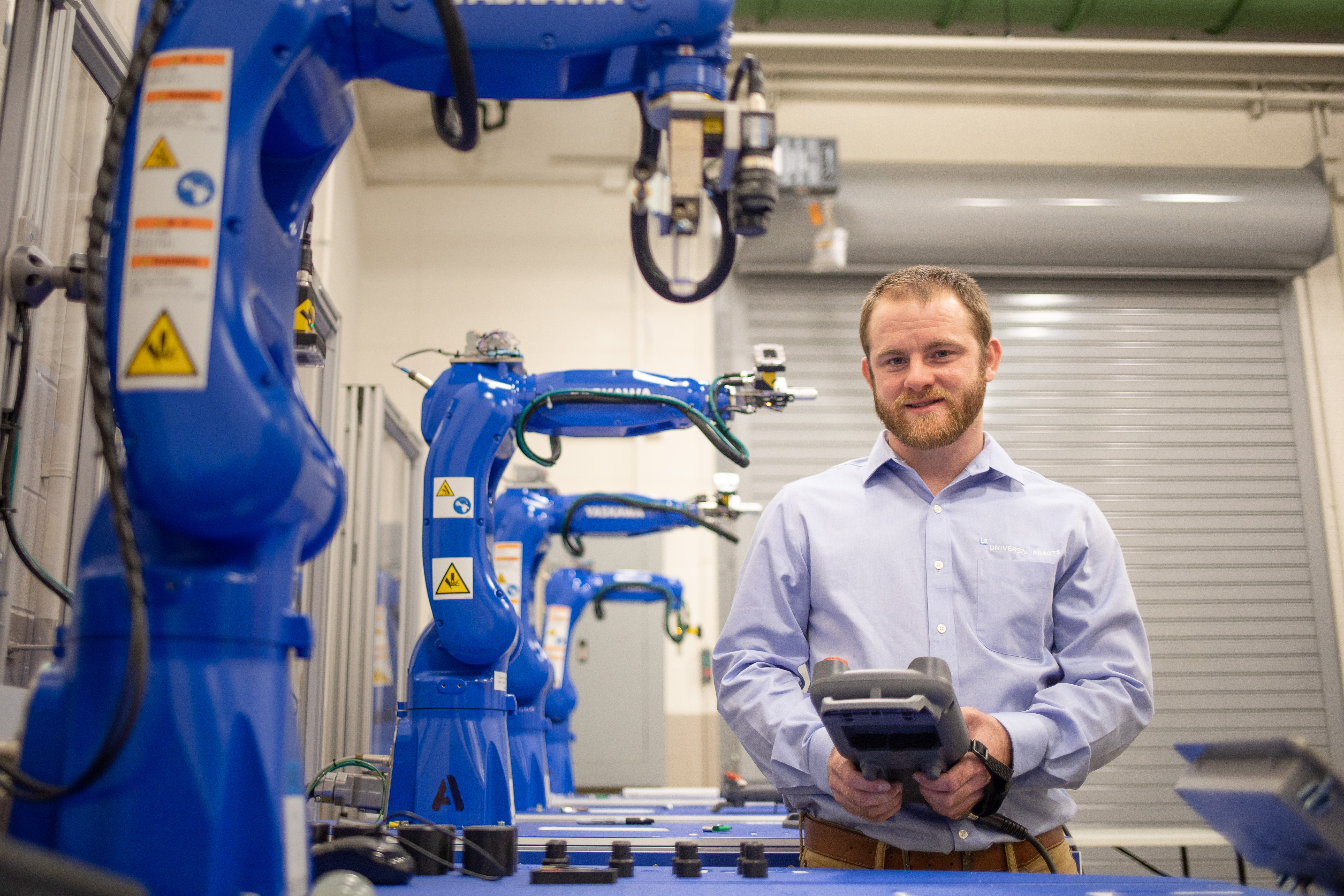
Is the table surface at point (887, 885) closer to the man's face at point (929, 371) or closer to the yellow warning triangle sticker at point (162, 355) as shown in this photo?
the yellow warning triangle sticker at point (162, 355)

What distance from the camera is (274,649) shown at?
0.75m

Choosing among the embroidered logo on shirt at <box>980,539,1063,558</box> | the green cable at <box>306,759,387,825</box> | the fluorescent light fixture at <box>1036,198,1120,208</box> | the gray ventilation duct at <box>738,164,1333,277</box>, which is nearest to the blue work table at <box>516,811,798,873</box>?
the green cable at <box>306,759,387,825</box>

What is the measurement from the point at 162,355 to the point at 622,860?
680 millimetres

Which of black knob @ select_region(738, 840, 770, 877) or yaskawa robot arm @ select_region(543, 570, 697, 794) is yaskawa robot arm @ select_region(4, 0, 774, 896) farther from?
yaskawa robot arm @ select_region(543, 570, 697, 794)

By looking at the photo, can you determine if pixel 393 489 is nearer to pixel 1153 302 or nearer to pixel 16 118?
pixel 16 118

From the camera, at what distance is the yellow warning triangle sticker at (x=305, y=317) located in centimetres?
122

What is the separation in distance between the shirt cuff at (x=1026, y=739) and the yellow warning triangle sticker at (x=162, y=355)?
1.00m

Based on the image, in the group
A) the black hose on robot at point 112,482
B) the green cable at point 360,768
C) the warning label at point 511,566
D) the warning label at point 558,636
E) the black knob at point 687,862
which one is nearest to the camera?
the black hose on robot at point 112,482

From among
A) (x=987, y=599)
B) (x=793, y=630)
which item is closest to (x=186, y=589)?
(x=793, y=630)

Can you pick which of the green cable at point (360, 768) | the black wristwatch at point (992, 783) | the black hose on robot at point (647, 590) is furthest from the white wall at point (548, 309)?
the black wristwatch at point (992, 783)

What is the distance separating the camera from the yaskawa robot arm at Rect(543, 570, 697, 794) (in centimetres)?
383

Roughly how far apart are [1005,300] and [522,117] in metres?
2.88

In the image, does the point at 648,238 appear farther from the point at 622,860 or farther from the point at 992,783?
the point at 992,783

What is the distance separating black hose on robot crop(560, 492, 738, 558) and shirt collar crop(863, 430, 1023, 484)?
1165 millimetres
